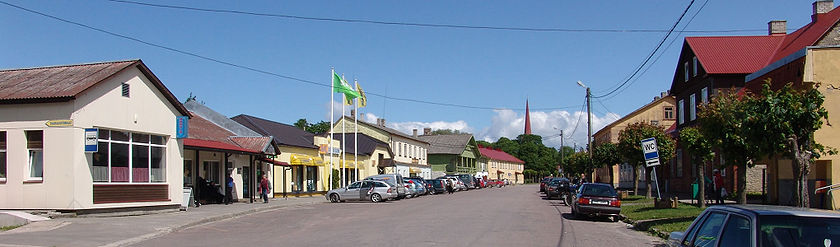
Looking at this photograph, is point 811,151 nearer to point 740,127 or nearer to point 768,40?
point 740,127

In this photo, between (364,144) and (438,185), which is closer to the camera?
(438,185)

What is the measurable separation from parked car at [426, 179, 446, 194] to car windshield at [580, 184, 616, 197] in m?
29.3

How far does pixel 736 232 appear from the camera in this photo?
6.22m

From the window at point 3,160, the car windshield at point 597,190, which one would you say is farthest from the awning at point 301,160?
the car windshield at point 597,190

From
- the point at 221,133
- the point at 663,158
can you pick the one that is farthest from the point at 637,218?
the point at 221,133

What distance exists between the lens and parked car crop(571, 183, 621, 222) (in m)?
21.9

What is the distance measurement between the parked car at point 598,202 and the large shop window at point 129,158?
14.9 metres

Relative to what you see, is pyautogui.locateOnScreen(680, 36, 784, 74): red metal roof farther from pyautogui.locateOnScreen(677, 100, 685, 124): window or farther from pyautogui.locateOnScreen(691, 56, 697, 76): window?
pyautogui.locateOnScreen(677, 100, 685, 124): window

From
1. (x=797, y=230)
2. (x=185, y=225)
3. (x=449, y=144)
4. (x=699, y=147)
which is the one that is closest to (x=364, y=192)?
(x=185, y=225)

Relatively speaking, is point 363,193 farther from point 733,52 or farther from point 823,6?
point 823,6

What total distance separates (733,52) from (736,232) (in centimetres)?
3414

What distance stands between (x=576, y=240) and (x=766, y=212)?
9.36 meters

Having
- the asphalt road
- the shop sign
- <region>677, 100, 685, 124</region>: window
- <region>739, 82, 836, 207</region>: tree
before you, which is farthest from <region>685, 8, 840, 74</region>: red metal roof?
the shop sign

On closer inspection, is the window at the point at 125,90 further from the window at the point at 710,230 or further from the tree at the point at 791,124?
the window at the point at 710,230
